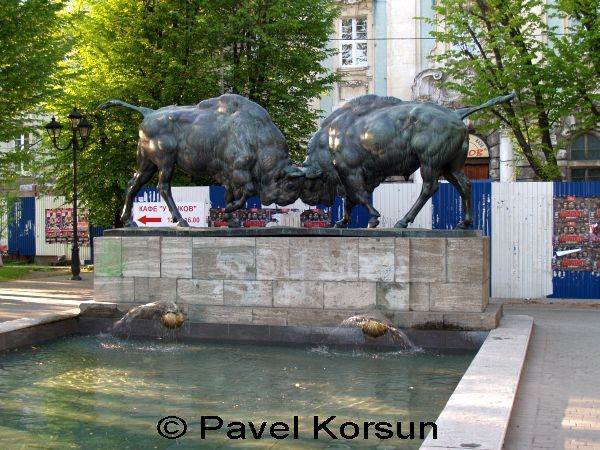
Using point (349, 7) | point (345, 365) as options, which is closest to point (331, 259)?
point (345, 365)

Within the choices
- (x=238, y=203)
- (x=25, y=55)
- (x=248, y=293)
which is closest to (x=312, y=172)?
(x=238, y=203)

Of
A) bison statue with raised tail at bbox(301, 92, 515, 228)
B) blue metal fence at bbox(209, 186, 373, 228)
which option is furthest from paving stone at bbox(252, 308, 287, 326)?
blue metal fence at bbox(209, 186, 373, 228)

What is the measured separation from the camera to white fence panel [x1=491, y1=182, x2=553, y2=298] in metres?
16.2

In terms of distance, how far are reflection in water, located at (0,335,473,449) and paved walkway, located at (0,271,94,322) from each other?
3022 millimetres

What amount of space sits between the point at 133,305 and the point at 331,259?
306 centimetres

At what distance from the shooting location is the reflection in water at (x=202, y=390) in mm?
6242

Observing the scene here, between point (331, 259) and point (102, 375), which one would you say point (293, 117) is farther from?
point (102, 375)

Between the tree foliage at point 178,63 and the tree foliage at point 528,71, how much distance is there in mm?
4627

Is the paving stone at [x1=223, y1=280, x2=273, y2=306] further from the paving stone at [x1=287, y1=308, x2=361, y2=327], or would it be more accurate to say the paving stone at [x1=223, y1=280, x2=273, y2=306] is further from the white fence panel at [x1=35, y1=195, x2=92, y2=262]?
the white fence panel at [x1=35, y1=195, x2=92, y2=262]

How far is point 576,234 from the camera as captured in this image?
15.9 meters

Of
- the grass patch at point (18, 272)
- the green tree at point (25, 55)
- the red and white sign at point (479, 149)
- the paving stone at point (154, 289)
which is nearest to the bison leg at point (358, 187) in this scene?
the paving stone at point (154, 289)

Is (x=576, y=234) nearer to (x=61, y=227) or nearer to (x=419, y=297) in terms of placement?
(x=419, y=297)

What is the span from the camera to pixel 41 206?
3041cm

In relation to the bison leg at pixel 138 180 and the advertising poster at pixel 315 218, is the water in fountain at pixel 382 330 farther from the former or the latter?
the advertising poster at pixel 315 218
